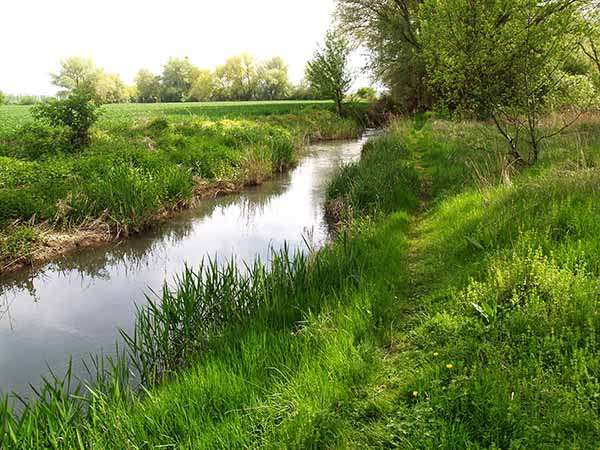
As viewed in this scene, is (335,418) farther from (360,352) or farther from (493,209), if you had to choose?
(493,209)

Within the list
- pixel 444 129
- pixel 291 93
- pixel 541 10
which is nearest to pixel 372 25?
pixel 444 129

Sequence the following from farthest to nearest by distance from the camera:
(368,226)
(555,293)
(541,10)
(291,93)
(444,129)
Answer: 1. (291,93)
2. (444,129)
3. (541,10)
4. (368,226)
5. (555,293)

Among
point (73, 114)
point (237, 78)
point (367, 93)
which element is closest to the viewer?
point (73, 114)

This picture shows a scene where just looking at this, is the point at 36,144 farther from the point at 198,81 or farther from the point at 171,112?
the point at 198,81

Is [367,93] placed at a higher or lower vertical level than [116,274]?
higher

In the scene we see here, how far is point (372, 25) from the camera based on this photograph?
29906mm

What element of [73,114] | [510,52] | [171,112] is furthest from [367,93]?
[510,52]

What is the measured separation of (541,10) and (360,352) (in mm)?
7500

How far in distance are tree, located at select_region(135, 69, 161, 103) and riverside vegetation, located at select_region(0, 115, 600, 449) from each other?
88.2 meters

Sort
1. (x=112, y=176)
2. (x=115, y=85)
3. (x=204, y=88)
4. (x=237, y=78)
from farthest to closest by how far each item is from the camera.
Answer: (x=115, y=85), (x=204, y=88), (x=237, y=78), (x=112, y=176)

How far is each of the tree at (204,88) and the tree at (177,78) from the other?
10.6 feet

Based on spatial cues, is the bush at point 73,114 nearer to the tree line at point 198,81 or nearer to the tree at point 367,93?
the tree at point 367,93

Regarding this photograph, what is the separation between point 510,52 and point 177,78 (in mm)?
89310

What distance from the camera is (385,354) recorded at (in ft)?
11.9
